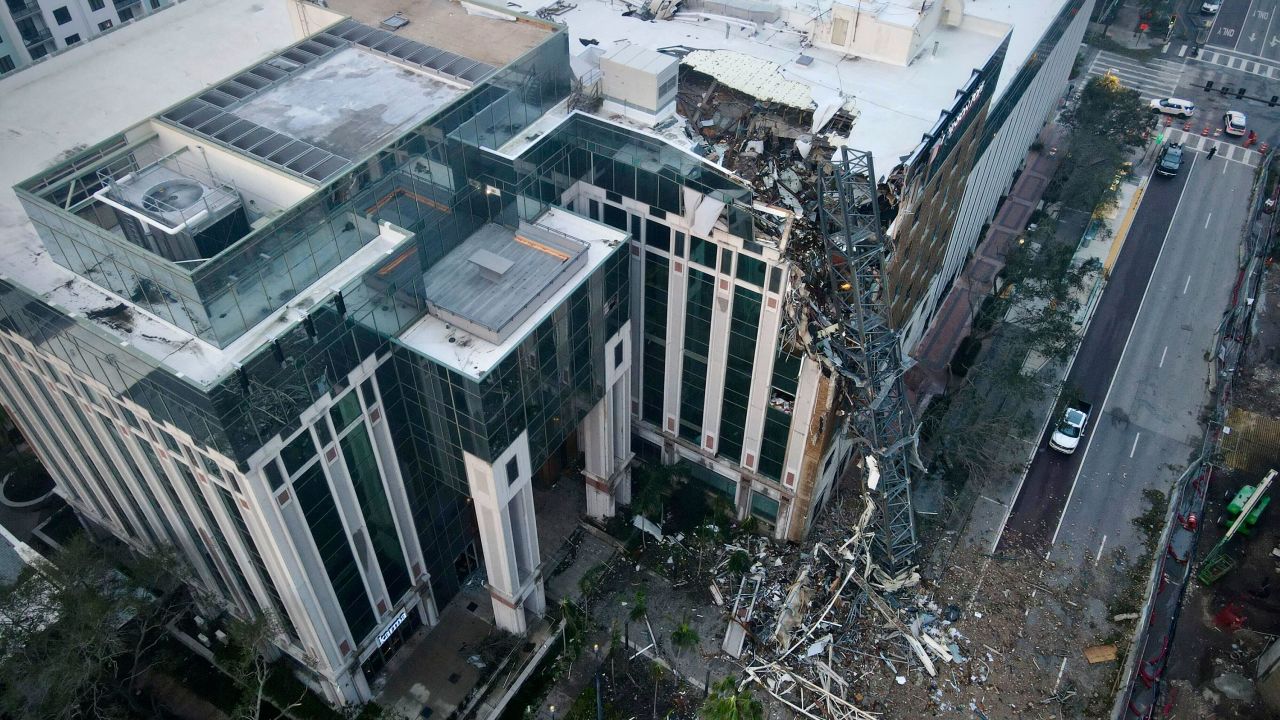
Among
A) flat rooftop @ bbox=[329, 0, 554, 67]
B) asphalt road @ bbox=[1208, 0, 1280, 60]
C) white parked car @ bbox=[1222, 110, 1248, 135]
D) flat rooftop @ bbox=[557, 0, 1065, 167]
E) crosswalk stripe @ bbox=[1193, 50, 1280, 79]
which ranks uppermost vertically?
flat rooftop @ bbox=[329, 0, 554, 67]

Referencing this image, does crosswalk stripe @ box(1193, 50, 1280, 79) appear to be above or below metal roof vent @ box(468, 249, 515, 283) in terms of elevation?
below

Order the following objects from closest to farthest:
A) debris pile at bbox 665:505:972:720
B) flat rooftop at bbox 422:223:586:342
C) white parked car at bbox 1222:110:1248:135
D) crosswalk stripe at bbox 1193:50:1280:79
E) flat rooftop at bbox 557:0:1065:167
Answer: flat rooftop at bbox 422:223:586:342 < debris pile at bbox 665:505:972:720 < flat rooftop at bbox 557:0:1065:167 < white parked car at bbox 1222:110:1248:135 < crosswalk stripe at bbox 1193:50:1280:79

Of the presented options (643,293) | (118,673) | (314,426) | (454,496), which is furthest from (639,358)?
(118,673)

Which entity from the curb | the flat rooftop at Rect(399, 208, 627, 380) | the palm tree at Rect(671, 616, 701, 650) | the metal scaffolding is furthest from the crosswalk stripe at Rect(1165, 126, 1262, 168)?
the palm tree at Rect(671, 616, 701, 650)

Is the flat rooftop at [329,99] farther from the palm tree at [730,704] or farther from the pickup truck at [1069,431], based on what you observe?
the pickup truck at [1069,431]

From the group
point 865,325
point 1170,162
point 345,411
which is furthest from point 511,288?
point 1170,162

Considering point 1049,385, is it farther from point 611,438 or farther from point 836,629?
point 611,438

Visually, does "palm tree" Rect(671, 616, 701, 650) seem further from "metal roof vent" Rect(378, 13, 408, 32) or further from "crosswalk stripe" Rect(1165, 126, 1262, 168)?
"crosswalk stripe" Rect(1165, 126, 1262, 168)
